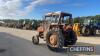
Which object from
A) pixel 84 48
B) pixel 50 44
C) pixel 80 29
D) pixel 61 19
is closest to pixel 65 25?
pixel 61 19

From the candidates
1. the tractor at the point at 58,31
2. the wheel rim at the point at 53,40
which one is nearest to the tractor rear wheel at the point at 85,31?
the tractor at the point at 58,31

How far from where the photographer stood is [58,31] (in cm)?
1616

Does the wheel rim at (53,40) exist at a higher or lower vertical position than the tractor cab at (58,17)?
lower

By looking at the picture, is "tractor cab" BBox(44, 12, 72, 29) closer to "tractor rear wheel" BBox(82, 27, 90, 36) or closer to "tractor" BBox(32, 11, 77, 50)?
"tractor" BBox(32, 11, 77, 50)

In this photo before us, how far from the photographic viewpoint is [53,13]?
17.9 meters

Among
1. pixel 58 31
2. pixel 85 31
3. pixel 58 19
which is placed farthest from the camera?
pixel 85 31

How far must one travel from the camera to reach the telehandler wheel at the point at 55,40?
1572 cm

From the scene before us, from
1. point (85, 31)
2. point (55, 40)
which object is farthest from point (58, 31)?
point (85, 31)

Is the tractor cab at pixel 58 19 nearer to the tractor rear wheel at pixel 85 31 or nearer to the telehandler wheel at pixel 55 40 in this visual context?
the telehandler wheel at pixel 55 40

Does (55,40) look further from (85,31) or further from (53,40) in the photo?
(85,31)

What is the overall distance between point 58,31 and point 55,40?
0.62 m

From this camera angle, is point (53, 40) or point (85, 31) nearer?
point (53, 40)

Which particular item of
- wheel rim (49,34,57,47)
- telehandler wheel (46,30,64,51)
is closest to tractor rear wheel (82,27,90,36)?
telehandler wheel (46,30,64,51)

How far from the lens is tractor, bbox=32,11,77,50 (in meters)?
16.0
